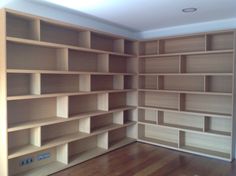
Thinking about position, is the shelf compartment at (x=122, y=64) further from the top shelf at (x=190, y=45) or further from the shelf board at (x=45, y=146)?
the shelf board at (x=45, y=146)

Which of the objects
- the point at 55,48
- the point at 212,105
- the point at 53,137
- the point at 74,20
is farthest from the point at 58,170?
the point at 212,105

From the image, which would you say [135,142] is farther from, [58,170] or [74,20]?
[74,20]

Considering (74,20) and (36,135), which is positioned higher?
(74,20)

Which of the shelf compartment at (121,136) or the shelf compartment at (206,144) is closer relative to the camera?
the shelf compartment at (206,144)

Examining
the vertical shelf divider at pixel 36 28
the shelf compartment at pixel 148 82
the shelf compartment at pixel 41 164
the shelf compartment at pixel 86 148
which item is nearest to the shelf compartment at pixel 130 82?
the shelf compartment at pixel 148 82

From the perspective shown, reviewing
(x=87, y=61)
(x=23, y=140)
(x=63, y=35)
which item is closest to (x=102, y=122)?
(x=87, y=61)

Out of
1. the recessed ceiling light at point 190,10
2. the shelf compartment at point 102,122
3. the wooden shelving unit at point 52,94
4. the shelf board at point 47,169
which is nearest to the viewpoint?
the wooden shelving unit at point 52,94

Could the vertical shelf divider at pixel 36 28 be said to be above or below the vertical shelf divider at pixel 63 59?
above

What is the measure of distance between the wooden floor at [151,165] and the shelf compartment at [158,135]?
353 millimetres

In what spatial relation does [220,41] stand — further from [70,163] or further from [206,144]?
[70,163]

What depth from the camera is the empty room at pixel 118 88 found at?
2920 millimetres

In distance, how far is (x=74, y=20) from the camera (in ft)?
12.0

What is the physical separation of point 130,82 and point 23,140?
7.99ft

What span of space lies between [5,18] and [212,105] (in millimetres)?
3451
